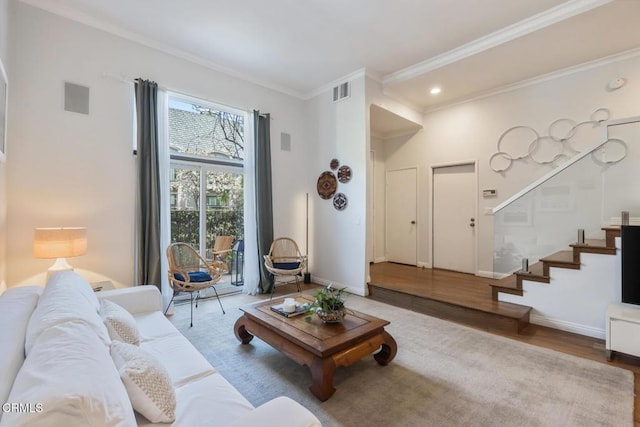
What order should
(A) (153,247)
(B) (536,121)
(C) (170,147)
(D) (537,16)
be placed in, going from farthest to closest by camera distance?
(B) (536,121), (C) (170,147), (A) (153,247), (D) (537,16)

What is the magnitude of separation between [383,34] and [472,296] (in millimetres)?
3517

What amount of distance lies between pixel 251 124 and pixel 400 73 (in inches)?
97.4

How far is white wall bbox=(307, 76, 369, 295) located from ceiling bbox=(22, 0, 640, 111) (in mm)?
621

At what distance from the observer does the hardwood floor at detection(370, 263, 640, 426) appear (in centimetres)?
267

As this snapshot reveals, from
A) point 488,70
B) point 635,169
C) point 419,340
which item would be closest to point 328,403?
point 419,340

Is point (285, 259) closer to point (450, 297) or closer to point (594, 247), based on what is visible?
point (450, 297)

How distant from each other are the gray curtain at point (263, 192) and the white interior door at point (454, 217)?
3.23m

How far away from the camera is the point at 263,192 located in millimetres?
4742

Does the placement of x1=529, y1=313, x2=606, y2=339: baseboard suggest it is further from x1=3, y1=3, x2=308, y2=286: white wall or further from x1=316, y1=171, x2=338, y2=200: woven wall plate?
x1=3, y1=3, x2=308, y2=286: white wall

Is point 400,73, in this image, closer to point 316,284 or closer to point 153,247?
point 316,284

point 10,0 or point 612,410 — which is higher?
point 10,0

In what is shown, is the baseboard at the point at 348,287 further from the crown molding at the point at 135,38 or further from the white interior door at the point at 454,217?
the crown molding at the point at 135,38

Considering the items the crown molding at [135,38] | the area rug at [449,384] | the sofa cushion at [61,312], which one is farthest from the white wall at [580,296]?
the crown molding at [135,38]

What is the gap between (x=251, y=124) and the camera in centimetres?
467
